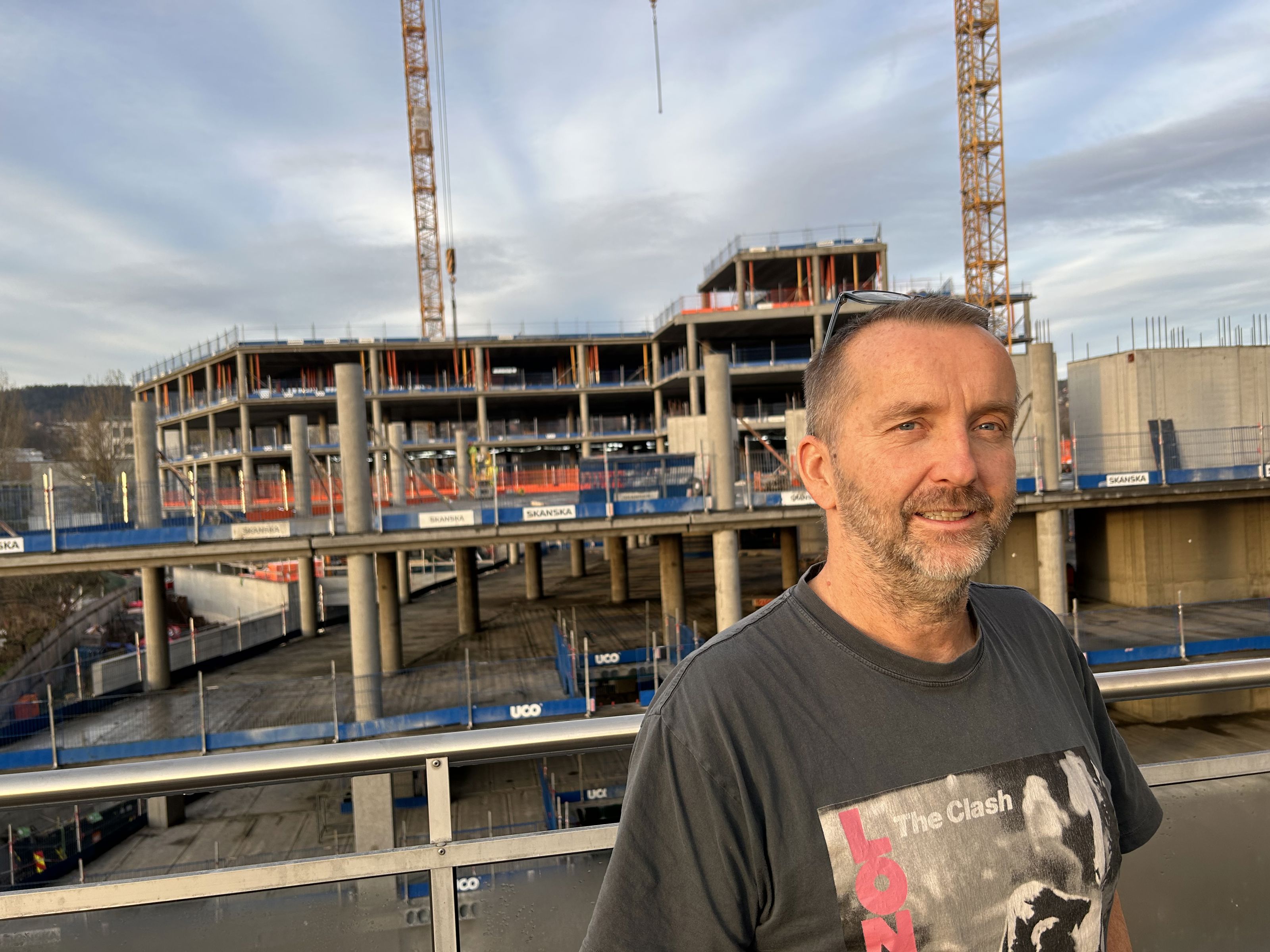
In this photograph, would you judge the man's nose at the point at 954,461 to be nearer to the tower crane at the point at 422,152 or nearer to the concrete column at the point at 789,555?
the concrete column at the point at 789,555

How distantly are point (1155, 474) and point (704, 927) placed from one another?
23745 millimetres

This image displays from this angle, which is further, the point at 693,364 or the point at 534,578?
the point at 693,364

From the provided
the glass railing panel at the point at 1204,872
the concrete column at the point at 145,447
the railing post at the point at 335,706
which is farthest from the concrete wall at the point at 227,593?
the glass railing panel at the point at 1204,872

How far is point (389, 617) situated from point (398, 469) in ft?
24.7

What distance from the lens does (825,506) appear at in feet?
4.83

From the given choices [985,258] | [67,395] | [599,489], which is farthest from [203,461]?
[67,395]

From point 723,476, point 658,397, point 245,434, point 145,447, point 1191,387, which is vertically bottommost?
point 723,476

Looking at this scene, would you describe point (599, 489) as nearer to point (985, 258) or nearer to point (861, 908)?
point (861, 908)

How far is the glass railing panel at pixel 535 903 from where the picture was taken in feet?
6.60

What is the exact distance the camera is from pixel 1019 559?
23281 mm

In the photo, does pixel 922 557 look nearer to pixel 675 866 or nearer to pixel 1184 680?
pixel 675 866

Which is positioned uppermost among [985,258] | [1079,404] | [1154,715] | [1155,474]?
[985,258]

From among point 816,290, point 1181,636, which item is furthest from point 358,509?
point 816,290

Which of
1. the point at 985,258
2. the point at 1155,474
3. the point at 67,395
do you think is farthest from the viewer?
the point at 67,395
